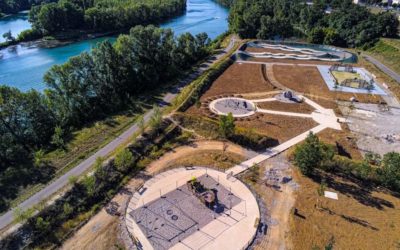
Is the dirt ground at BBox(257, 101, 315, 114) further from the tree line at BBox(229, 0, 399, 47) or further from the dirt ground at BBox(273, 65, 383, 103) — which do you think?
Answer: the tree line at BBox(229, 0, 399, 47)

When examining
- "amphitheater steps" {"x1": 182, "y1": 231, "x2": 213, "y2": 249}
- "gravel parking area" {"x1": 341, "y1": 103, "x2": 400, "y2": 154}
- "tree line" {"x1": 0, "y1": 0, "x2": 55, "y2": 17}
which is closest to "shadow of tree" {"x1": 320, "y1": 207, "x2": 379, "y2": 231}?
"amphitheater steps" {"x1": 182, "y1": 231, "x2": 213, "y2": 249}

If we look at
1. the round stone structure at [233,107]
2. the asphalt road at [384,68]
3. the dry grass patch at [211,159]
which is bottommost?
the dry grass patch at [211,159]

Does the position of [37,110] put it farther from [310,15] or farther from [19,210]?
[310,15]

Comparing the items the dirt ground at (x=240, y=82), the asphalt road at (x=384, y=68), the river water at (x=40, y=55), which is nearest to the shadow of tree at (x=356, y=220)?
the dirt ground at (x=240, y=82)

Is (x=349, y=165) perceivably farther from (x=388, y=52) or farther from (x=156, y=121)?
(x=388, y=52)

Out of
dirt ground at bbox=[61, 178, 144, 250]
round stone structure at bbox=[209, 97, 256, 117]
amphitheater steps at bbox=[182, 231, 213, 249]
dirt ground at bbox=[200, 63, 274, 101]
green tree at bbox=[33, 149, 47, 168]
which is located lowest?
dirt ground at bbox=[61, 178, 144, 250]

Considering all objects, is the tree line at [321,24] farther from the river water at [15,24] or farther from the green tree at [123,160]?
the river water at [15,24]
